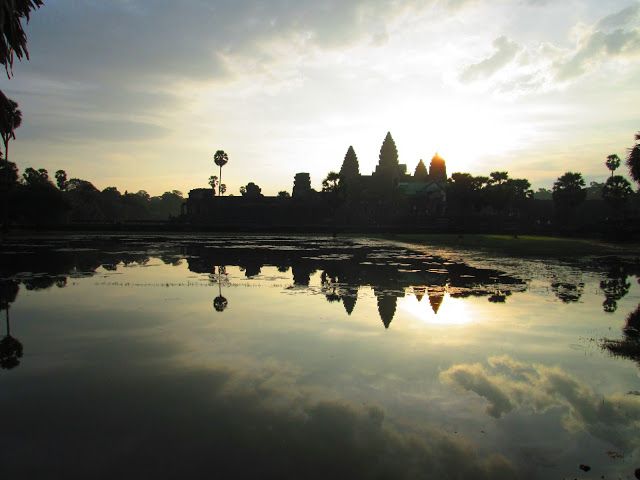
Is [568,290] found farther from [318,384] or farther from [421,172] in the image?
[421,172]

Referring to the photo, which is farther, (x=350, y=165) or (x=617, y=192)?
(x=350, y=165)

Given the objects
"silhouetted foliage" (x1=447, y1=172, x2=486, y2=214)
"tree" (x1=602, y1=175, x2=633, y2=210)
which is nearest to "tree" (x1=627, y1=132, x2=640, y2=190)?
"silhouetted foliage" (x1=447, y1=172, x2=486, y2=214)

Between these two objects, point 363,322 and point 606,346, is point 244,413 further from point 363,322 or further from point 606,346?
point 606,346

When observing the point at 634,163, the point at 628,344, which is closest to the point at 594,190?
the point at 634,163

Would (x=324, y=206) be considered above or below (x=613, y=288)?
above

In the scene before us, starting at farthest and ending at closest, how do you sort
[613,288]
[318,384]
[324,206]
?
[324,206] → [613,288] → [318,384]

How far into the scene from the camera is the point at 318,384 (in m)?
6.44

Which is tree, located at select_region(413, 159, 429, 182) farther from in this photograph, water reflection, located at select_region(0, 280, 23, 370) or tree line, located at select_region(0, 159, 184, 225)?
water reflection, located at select_region(0, 280, 23, 370)

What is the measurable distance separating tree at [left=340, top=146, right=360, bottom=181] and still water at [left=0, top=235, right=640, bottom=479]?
303ft

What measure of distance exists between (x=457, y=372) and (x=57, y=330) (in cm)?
757

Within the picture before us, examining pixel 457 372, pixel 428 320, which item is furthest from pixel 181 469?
pixel 428 320

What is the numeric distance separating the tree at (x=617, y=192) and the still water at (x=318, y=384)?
276 ft

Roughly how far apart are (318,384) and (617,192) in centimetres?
9600

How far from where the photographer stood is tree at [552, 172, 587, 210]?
9012 centimetres
